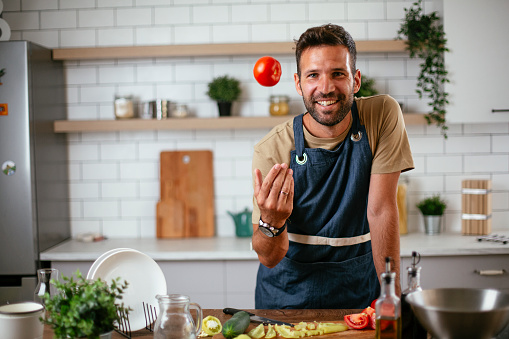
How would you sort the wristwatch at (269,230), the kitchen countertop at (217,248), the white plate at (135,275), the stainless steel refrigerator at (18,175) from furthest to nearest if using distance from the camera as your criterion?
1. the stainless steel refrigerator at (18,175)
2. the kitchen countertop at (217,248)
3. the wristwatch at (269,230)
4. the white plate at (135,275)

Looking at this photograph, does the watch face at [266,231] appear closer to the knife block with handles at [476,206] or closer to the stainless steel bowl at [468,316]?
the stainless steel bowl at [468,316]

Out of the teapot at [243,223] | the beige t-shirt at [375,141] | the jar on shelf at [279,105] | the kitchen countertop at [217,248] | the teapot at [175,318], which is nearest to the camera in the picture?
the teapot at [175,318]

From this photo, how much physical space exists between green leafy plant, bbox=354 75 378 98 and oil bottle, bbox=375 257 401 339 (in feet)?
7.54

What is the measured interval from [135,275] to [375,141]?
105 centimetres

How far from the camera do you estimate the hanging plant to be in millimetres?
3471

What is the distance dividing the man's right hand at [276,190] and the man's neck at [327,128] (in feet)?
1.71

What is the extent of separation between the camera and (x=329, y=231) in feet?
7.07

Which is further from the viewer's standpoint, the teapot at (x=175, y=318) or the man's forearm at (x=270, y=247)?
the man's forearm at (x=270, y=247)

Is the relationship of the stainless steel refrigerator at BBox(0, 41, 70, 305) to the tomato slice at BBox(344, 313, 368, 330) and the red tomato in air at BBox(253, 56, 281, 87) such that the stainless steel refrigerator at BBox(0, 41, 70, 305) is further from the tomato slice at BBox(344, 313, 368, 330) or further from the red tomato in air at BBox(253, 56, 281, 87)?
the tomato slice at BBox(344, 313, 368, 330)

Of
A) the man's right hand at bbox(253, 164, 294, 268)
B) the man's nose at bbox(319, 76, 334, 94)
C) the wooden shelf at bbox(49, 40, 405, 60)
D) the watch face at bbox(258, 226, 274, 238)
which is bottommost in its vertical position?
the watch face at bbox(258, 226, 274, 238)

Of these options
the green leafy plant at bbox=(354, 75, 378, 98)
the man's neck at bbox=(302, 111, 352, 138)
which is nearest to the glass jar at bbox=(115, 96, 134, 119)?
the green leafy plant at bbox=(354, 75, 378, 98)

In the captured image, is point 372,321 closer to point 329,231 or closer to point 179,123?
point 329,231

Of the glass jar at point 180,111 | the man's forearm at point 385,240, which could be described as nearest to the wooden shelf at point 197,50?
the glass jar at point 180,111

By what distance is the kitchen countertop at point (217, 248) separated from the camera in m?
3.12
